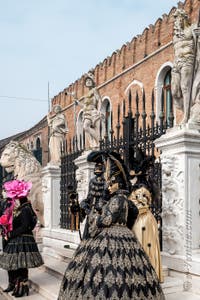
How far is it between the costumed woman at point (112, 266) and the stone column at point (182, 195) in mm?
1497

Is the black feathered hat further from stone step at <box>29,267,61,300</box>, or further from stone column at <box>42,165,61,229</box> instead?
stone column at <box>42,165,61,229</box>

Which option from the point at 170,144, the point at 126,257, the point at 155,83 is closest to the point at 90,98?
the point at 170,144

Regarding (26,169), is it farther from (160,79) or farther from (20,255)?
(160,79)

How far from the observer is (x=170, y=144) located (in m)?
5.50

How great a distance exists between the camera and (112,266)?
3.71 meters

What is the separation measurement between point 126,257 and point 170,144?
2125 millimetres

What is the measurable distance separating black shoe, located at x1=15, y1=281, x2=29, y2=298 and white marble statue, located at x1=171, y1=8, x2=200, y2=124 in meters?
3.34

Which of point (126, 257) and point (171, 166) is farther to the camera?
point (171, 166)

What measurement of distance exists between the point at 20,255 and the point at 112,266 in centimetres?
281

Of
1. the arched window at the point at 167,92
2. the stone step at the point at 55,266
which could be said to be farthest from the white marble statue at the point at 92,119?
the arched window at the point at 167,92

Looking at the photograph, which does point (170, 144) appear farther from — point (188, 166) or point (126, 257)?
point (126, 257)

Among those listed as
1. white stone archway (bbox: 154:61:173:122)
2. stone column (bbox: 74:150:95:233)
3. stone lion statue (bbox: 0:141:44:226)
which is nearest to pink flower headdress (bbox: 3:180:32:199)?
stone column (bbox: 74:150:95:233)

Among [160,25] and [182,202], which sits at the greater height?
[160,25]

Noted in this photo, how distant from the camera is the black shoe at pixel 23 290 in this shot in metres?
6.40
